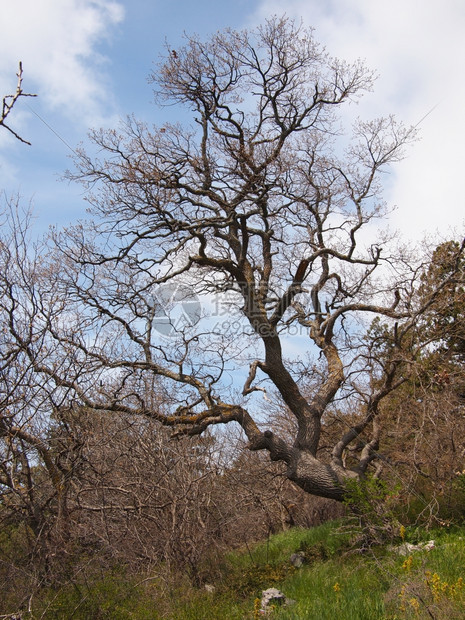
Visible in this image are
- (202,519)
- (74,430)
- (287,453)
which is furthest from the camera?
(287,453)

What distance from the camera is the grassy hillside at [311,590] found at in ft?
15.9

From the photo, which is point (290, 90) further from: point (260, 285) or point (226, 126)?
point (260, 285)

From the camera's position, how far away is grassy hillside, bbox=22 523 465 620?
4.85 meters

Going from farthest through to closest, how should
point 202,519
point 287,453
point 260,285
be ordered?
point 260,285 → point 287,453 → point 202,519

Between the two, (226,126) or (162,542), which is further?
(226,126)

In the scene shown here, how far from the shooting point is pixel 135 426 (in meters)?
8.98

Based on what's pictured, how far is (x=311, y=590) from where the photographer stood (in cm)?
659

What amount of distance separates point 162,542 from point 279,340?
181 inches

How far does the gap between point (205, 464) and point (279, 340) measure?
3013 millimetres

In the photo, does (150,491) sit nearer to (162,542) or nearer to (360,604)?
(162,542)

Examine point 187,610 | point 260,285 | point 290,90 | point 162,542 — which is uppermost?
point 290,90

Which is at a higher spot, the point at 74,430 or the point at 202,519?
the point at 74,430

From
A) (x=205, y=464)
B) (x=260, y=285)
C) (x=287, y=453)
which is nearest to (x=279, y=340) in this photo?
(x=260, y=285)

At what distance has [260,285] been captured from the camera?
456 inches
